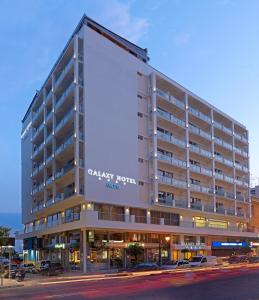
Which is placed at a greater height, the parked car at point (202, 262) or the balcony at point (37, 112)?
the balcony at point (37, 112)

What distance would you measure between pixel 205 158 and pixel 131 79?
74.2 ft

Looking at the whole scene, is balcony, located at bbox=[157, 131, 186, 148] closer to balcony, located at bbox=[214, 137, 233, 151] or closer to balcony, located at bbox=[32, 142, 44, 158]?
balcony, located at bbox=[214, 137, 233, 151]

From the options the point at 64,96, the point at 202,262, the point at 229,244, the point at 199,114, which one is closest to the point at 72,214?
the point at 64,96

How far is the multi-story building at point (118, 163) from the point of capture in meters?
61.4

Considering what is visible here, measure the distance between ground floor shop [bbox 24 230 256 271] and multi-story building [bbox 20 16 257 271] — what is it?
0.56 ft

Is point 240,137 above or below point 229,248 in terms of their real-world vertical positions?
above

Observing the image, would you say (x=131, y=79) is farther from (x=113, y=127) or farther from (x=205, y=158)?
(x=205, y=158)

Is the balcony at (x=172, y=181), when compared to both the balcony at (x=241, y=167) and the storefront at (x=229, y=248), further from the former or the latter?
the balcony at (x=241, y=167)

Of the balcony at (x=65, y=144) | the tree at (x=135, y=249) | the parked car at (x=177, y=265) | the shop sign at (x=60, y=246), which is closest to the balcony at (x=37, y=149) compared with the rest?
the balcony at (x=65, y=144)

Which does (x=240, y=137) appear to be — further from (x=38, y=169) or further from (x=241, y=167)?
(x=38, y=169)

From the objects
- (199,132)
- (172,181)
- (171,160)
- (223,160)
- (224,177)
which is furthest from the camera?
(223,160)

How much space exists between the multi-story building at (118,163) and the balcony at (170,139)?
0.27 metres

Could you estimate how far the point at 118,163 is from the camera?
210ft

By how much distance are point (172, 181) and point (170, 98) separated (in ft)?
42.5
